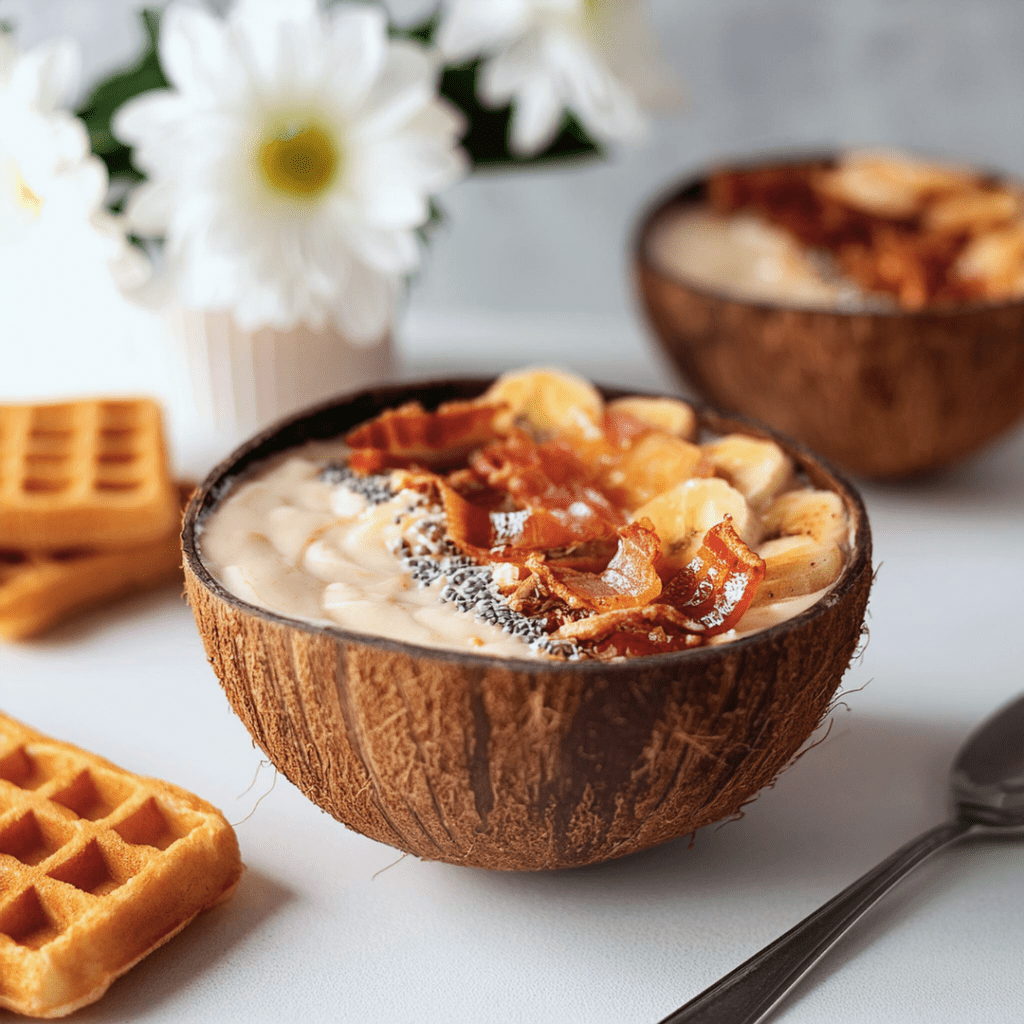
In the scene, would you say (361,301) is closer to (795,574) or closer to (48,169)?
(48,169)

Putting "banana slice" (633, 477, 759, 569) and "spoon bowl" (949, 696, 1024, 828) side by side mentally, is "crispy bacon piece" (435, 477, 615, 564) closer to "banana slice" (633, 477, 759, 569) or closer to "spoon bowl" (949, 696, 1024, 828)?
"banana slice" (633, 477, 759, 569)

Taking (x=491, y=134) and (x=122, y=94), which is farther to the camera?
(x=491, y=134)

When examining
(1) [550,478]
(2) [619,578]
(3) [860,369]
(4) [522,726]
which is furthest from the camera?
(3) [860,369]

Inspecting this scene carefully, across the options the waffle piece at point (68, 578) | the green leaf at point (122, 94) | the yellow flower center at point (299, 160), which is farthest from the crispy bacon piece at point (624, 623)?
the green leaf at point (122, 94)

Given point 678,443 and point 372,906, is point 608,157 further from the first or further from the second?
point 372,906

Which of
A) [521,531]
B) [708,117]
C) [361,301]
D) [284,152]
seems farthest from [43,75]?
[708,117]

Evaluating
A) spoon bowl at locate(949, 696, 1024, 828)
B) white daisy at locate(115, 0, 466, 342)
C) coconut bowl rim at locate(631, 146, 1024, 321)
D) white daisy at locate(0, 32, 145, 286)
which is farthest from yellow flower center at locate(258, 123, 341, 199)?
spoon bowl at locate(949, 696, 1024, 828)

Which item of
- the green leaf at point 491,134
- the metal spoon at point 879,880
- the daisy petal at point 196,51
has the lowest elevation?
the metal spoon at point 879,880

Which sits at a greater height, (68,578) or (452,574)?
(452,574)

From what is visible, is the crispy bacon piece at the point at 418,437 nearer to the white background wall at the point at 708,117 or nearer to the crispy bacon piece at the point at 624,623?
the crispy bacon piece at the point at 624,623
